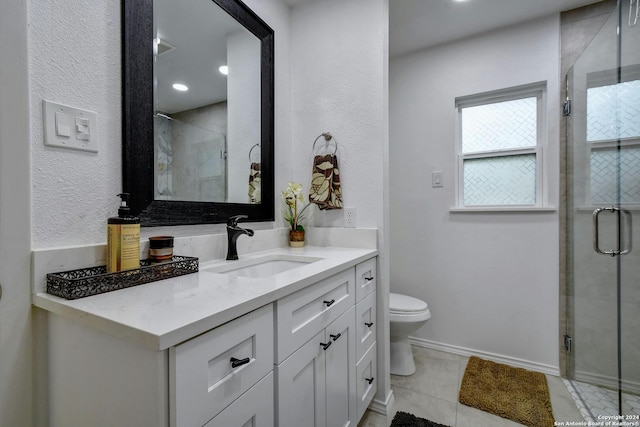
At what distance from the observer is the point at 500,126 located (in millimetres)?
2100

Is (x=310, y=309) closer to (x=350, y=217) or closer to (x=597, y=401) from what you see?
(x=350, y=217)

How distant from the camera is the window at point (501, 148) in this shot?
198 cm

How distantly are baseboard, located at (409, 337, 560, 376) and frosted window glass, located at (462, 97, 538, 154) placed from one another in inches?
58.3

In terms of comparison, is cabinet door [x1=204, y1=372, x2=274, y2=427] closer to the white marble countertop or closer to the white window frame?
the white marble countertop

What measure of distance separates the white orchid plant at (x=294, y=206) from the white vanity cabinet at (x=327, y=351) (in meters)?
0.50

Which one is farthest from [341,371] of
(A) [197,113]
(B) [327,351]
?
(A) [197,113]

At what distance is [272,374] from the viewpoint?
76 centimetres

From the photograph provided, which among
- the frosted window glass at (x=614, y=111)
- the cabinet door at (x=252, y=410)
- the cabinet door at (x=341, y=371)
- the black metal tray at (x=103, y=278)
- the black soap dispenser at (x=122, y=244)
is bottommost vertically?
the cabinet door at (x=341, y=371)

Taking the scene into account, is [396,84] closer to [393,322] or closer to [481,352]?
[393,322]

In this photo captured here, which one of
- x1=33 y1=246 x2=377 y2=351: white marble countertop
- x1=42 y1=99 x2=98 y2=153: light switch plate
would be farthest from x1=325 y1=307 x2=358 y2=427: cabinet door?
x1=42 y1=99 x2=98 y2=153: light switch plate

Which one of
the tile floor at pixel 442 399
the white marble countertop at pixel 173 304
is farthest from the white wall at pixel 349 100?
the white marble countertop at pixel 173 304

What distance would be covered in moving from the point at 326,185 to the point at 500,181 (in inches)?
54.0

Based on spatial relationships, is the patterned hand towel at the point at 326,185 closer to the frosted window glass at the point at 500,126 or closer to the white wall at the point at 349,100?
the white wall at the point at 349,100

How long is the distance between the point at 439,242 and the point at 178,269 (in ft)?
6.16
